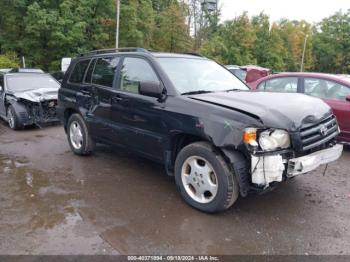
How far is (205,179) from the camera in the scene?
386 cm

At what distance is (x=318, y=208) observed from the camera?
4102 millimetres

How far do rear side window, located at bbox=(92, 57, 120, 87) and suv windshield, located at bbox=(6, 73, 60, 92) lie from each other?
14.5ft

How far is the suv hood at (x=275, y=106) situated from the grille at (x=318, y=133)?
0.08 m

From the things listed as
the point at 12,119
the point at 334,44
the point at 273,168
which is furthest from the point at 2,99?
the point at 334,44

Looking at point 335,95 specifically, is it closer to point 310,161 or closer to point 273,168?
point 310,161

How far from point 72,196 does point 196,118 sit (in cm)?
195

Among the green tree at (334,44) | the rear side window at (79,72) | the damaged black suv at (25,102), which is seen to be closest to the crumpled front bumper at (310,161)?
the rear side window at (79,72)

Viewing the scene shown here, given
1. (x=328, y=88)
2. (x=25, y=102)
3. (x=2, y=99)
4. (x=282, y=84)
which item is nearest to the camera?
(x=328, y=88)

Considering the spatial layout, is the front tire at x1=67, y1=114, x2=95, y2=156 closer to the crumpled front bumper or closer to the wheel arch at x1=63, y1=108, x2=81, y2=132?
the wheel arch at x1=63, y1=108, x2=81, y2=132

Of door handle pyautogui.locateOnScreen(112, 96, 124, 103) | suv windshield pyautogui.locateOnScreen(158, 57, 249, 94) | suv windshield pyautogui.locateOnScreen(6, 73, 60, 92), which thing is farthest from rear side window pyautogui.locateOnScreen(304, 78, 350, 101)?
suv windshield pyautogui.locateOnScreen(6, 73, 60, 92)

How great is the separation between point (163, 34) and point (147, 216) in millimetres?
31497

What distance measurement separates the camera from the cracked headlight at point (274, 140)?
11.3ft

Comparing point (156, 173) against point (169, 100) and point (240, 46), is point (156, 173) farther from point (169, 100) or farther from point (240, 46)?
point (240, 46)

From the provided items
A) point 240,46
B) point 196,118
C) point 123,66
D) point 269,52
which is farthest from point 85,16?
point 196,118
